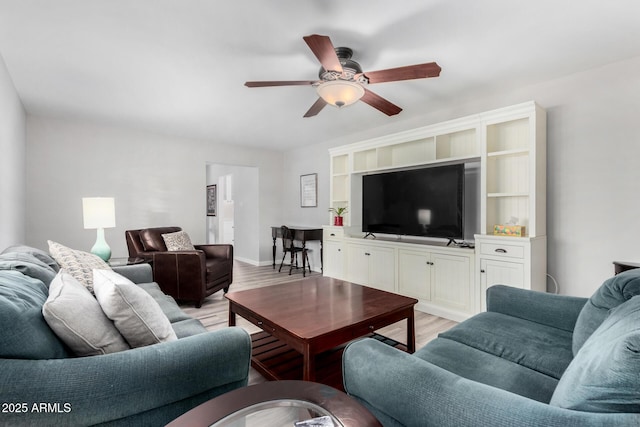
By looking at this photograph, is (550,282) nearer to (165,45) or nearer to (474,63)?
(474,63)

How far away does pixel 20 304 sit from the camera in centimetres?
99

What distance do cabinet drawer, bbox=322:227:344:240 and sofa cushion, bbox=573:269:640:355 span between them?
323 centimetres

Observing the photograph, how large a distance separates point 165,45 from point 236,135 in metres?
2.77

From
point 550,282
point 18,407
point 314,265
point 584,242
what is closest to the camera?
point 18,407

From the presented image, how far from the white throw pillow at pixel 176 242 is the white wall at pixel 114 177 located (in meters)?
1.25

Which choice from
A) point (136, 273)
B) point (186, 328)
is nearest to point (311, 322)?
point (186, 328)

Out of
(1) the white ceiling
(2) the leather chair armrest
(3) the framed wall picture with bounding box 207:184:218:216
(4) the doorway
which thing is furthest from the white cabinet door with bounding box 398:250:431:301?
(3) the framed wall picture with bounding box 207:184:218:216

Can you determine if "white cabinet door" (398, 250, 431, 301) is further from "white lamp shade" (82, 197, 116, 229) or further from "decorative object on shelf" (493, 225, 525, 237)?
"white lamp shade" (82, 197, 116, 229)

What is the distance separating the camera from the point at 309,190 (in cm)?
590

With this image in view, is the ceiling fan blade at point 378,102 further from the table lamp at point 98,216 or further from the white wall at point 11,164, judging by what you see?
the white wall at point 11,164

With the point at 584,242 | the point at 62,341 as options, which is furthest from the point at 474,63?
the point at 62,341

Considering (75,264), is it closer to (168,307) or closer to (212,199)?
(168,307)

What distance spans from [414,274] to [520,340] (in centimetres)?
201

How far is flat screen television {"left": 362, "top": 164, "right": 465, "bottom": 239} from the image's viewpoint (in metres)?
3.33
